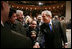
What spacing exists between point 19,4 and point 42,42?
14.7 meters

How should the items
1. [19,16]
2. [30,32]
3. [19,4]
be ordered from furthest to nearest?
[19,4] < [19,16] < [30,32]

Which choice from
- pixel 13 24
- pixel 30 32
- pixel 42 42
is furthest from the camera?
pixel 30 32

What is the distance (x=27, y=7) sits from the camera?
58.2ft

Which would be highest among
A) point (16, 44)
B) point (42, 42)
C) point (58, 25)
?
point (16, 44)

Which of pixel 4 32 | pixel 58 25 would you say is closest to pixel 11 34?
pixel 4 32

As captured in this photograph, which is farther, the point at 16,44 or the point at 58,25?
the point at 58,25

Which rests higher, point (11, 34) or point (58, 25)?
point (11, 34)

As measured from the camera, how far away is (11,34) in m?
0.77

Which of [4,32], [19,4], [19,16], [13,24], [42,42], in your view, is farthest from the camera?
[19,4]

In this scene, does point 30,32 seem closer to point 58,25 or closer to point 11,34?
point 58,25

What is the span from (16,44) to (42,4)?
687 inches

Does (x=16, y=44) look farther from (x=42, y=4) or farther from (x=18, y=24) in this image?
(x=42, y=4)

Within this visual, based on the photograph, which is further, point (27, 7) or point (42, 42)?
point (27, 7)

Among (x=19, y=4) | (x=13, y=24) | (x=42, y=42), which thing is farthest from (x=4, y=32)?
(x=19, y=4)
